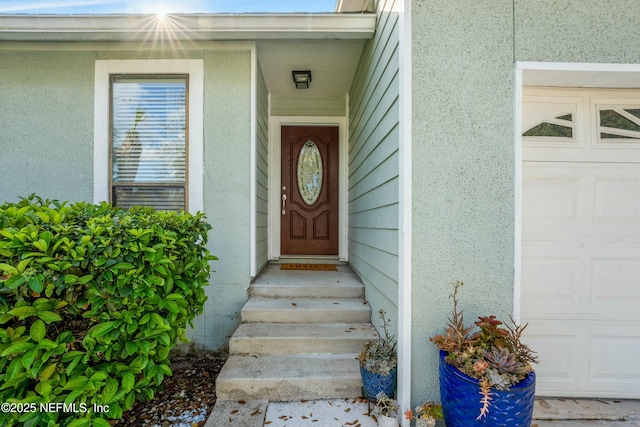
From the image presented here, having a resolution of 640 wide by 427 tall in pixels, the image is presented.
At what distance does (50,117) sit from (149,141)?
97 cm

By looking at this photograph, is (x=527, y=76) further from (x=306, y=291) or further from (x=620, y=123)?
(x=306, y=291)

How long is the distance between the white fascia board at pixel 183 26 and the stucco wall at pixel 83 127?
24 cm

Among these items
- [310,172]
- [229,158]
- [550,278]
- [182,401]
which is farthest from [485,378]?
[310,172]

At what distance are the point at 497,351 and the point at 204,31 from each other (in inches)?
126

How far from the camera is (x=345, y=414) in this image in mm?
2020

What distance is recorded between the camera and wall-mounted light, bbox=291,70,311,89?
12.1 feet

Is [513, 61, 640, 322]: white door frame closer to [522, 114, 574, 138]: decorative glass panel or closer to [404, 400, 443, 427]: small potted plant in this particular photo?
[522, 114, 574, 138]: decorative glass panel

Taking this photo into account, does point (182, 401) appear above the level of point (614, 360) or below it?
below

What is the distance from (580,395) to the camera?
229cm

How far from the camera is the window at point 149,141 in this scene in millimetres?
3146

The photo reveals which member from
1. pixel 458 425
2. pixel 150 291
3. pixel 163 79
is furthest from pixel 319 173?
pixel 458 425

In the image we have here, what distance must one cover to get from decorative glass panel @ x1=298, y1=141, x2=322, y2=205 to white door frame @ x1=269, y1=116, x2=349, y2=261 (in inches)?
11.6

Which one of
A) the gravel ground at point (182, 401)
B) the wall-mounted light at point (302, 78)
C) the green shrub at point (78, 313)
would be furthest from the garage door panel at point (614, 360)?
the wall-mounted light at point (302, 78)

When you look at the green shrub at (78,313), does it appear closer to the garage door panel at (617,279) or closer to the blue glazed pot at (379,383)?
the blue glazed pot at (379,383)
